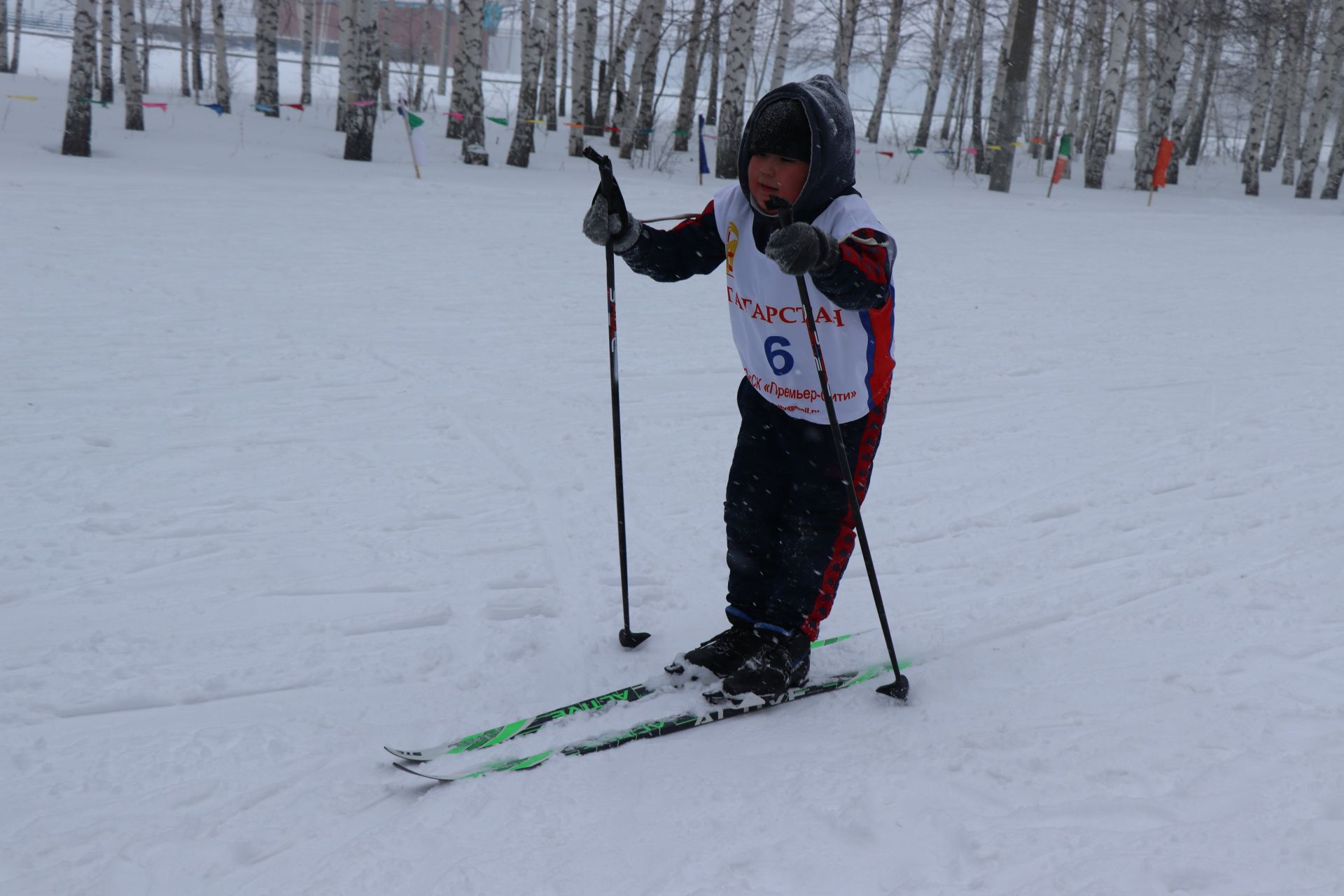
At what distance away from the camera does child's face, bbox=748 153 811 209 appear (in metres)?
2.53

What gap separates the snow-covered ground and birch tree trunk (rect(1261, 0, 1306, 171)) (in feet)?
49.3

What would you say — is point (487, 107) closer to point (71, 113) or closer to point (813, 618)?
point (71, 113)

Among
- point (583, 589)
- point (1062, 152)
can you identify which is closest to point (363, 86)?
point (1062, 152)

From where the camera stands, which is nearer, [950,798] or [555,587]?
[950,798]

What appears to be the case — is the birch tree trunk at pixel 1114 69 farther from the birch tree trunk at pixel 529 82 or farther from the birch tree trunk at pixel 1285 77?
the birch tree trunk at pixel 529 82

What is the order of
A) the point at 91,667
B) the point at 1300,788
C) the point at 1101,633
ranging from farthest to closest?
the point at 1101,633 < the point at 91,667 < the point at 1300,788

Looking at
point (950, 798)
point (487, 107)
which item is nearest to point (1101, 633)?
point (950, 798)

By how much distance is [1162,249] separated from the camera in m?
12.1

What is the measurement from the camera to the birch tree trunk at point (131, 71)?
1562cm

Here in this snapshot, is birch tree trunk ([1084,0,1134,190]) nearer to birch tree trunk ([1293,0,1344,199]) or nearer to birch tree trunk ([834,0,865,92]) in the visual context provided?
birch tree trunk ([1293,0,1344,199])

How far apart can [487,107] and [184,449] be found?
3057 centimetres

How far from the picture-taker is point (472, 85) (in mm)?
15367

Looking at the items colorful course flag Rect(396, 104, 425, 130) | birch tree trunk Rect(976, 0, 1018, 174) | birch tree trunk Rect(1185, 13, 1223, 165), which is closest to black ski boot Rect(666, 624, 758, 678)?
colorful course flag Rect(396, 104, 425, 130)

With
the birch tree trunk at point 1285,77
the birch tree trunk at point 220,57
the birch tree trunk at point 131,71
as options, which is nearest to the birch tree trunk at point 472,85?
the birch tree trunk at point 131,71
